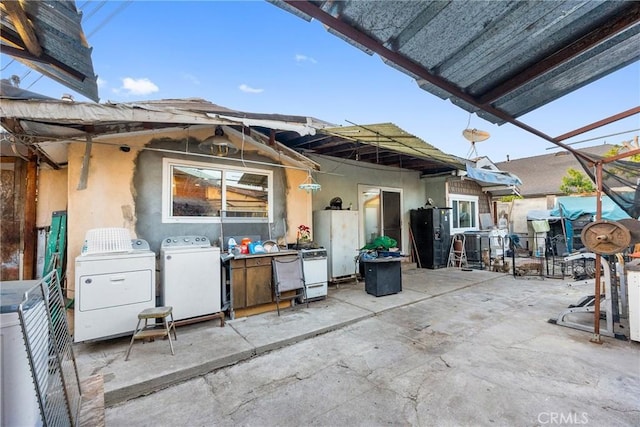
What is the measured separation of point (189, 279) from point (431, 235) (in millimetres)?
6915

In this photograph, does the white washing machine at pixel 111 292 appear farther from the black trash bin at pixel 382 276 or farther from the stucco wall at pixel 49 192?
the black trash bin at pixel 382 276

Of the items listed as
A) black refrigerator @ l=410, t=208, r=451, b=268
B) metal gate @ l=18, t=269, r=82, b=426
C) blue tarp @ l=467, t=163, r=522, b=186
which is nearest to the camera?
metal gate @ l=18, t=269, r=82, b=426

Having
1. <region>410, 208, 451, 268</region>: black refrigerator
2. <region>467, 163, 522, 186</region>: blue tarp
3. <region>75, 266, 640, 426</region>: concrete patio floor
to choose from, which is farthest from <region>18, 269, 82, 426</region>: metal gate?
<region>410, 208, 451, 268</region>: black refrigerator

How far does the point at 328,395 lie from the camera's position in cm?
235

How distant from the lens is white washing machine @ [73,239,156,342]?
2.97 m

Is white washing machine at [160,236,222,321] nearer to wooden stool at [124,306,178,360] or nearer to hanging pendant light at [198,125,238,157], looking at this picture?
wooden stool at [124,306,178,360]

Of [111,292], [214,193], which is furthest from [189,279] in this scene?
[214,193]

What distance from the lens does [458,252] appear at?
863cm

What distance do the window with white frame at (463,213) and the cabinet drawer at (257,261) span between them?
7.13m

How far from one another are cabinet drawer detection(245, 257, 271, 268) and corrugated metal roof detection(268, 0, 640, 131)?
3.40 meters

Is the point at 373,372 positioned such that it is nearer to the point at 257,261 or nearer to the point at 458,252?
the point at 257,261

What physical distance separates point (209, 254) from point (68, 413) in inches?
91.6

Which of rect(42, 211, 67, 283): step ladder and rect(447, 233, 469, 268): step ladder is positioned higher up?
rect(42, 211, 67, 283): step ladder

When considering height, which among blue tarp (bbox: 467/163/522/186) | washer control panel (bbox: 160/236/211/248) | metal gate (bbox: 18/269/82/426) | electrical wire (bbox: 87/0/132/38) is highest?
electrical wire (bbox: 87/0/132/38)
